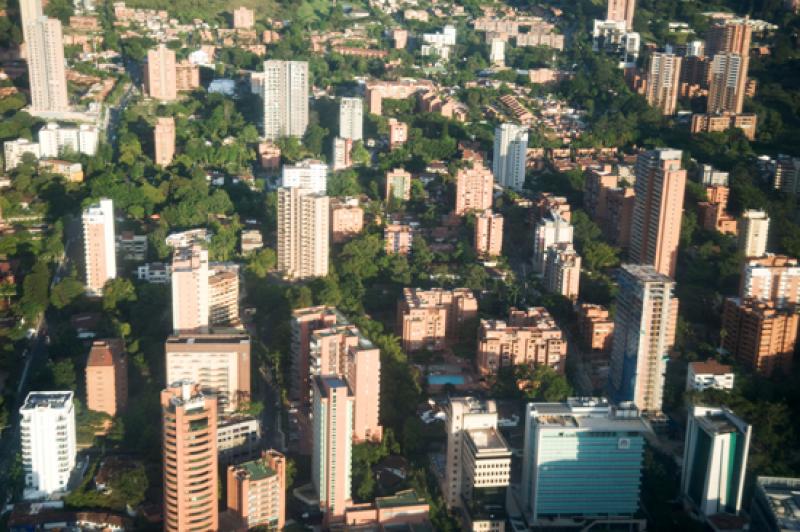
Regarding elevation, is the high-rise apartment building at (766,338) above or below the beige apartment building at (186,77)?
below

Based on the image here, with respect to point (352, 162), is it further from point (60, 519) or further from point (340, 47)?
point (60, 519)

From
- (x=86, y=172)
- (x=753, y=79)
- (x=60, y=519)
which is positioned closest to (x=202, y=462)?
(x=60, y=519)

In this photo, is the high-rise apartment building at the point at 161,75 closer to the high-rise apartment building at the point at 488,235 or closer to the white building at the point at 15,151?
the white building at the point at 15,151

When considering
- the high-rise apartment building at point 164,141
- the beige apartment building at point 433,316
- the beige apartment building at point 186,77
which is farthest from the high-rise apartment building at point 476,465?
the beige apartment building at point 186,77

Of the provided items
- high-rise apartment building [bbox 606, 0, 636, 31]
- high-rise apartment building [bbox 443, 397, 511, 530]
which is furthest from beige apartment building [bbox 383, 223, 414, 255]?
high-rise apartment building [bbox 606, 0, 636, 31]

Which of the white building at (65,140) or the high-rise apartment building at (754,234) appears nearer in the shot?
the high-rise apartment building at (754,234)

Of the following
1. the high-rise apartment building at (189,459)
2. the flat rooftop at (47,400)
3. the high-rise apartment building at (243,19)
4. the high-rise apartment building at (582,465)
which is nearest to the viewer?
the high-rise apartment building at (189,459)

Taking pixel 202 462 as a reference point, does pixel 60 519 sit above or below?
below
